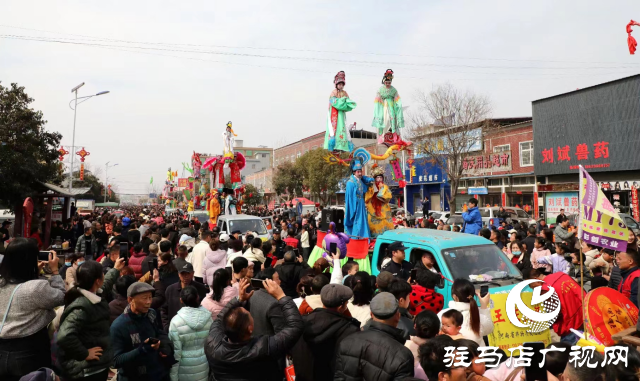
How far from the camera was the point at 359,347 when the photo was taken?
2.86 m

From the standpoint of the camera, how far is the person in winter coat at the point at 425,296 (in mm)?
4766

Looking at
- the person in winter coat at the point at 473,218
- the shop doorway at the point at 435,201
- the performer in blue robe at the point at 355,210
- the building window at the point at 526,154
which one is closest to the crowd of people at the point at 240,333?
the performer in blue robe at the point at 355,210

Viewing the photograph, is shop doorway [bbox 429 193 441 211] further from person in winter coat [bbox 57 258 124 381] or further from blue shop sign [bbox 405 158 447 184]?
person in winter coat [bbox 57 258 124 381]

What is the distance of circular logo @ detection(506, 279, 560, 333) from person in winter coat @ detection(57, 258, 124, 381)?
13.5 ft

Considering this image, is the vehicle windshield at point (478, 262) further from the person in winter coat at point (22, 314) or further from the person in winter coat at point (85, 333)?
the person in winter coat at point (22, 314)

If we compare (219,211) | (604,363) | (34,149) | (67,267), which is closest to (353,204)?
(67,267)

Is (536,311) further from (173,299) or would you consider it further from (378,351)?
(173,299)

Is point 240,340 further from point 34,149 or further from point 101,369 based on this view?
point 34,149

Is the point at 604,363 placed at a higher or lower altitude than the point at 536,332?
higher

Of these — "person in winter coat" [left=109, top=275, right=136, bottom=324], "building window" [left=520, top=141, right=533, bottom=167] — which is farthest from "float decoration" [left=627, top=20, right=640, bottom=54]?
"building window" [left=520, top=141, right=533, bottom=167]

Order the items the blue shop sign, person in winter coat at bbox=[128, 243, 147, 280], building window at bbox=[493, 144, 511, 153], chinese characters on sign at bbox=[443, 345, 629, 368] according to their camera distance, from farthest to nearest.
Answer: the blue shop sign → building window at bbox=[493, 144, 511, 153] → person in winter coat at bbox=[128, 243, 147, 280] → chinese characters on sign at bbox=[443, 345, 629, 368]

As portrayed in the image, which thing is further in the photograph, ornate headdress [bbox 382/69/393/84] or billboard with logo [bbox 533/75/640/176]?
billboard with logo [bbox 533/75/640/176]

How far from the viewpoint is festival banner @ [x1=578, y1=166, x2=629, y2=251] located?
14.8 feet

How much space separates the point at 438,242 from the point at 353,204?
10.1 feet
